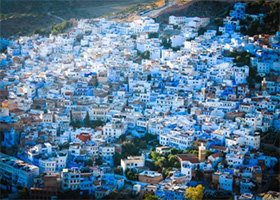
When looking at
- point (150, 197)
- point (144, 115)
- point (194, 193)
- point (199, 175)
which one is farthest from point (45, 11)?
point (194, 193)

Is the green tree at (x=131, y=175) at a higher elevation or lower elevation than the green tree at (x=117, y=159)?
lower

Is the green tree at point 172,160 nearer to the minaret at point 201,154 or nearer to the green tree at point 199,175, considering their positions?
the minaret at point 201,154

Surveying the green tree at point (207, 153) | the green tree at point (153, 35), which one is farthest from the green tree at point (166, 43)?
the green tree at point (207, 153)

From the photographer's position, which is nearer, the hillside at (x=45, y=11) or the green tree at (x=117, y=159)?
the green tree at (x=117, y=159)

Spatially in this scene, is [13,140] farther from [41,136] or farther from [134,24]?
[134,24]

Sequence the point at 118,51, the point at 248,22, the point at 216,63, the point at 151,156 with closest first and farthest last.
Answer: the point at 151,156
the point at 216,63
the point at 118,51
the point at 248,22

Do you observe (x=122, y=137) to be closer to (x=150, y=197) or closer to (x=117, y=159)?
(x=117, y=159)

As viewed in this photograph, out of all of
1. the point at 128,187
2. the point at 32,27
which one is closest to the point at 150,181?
the point at 128,187
